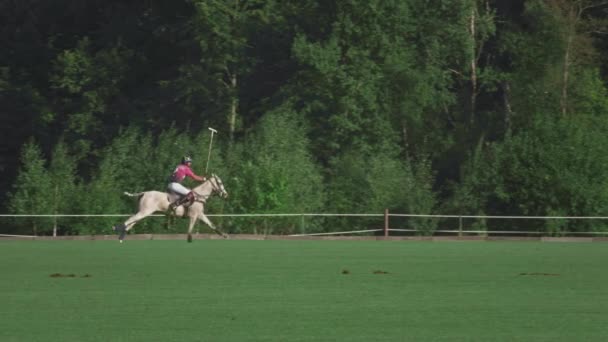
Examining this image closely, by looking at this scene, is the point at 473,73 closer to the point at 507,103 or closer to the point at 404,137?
the point at 507,103

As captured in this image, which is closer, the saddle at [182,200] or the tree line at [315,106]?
the saddle at [182,200]

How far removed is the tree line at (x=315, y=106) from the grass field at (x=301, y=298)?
17888 mm

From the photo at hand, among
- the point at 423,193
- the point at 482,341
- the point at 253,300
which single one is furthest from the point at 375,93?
the point at 482,341

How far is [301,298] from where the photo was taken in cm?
1317

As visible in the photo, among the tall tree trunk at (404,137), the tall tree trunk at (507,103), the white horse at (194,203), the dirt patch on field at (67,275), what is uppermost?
the tall tree trunk at (507,103)

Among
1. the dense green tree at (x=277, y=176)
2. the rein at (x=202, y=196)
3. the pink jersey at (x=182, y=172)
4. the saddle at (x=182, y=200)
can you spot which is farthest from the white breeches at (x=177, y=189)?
the dense green tree at (x=277, y=176)

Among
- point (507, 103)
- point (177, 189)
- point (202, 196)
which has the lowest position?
point (202, 196)

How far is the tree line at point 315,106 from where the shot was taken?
40.0m

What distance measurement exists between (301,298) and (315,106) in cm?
3739

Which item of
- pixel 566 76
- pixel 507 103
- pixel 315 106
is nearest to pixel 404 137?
pixel 507 103

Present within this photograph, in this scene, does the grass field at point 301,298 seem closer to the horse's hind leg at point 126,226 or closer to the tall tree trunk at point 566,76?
the horse's hind leg at point 126,226

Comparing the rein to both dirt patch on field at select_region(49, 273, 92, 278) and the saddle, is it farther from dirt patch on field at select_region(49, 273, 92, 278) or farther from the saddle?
dirt patch on field at select_region(49, 273, 92, 278)

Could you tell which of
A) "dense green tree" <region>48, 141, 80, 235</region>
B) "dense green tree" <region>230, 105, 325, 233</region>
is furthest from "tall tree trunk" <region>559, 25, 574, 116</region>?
"dense green tree" <region>48, 141, 80, 235</region>

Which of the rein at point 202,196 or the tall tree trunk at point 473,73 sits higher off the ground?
the tall tree trunk at point 473,73
